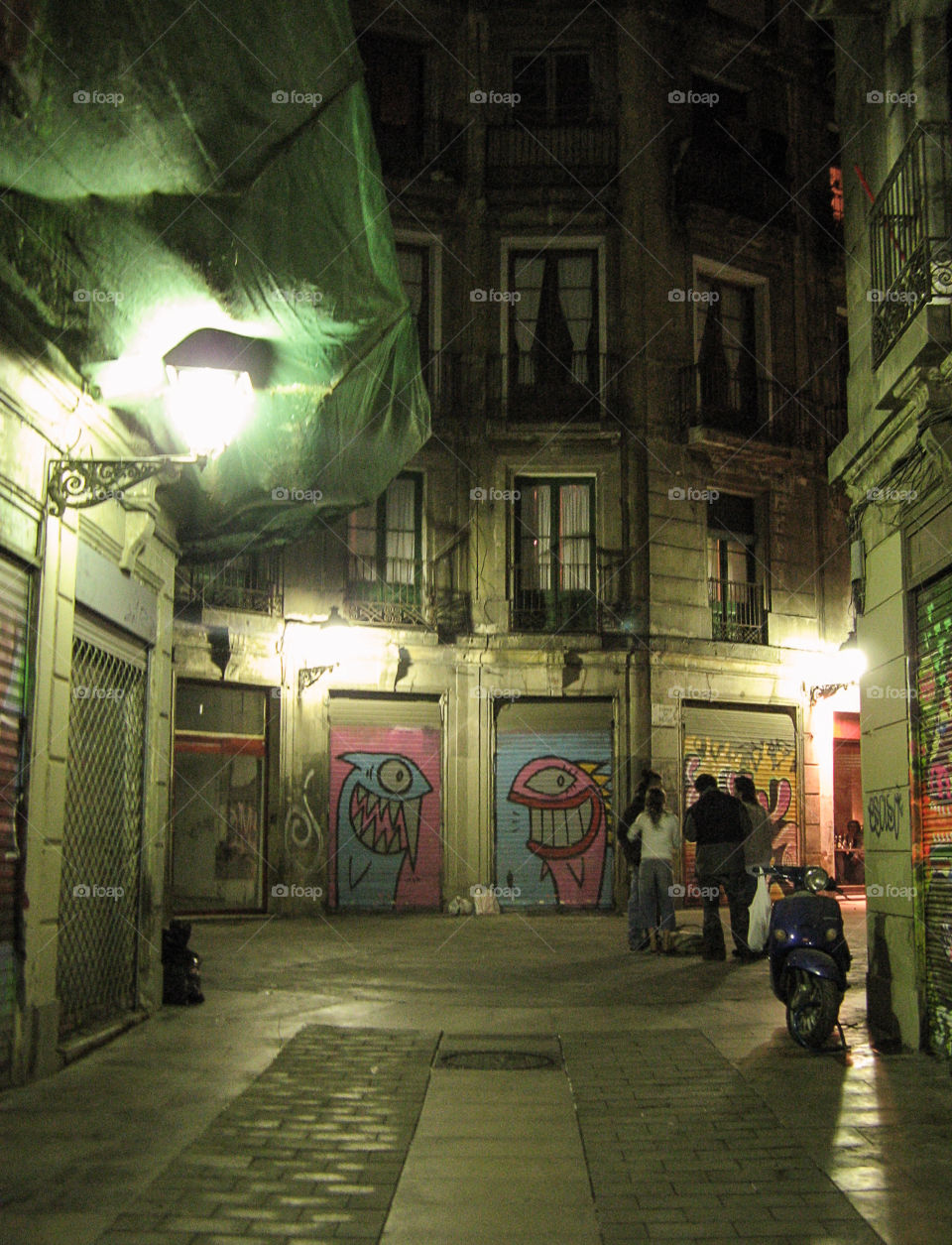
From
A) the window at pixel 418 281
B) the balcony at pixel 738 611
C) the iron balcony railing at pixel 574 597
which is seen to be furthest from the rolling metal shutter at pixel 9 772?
the balcony at pixel 738 611

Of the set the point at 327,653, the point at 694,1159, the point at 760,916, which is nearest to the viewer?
the point at 694,1159

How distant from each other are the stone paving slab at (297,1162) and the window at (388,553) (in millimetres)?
13719

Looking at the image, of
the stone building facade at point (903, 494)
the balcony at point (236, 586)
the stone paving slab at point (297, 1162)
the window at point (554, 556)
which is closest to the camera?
the stone paving slab at point (297, 1162)

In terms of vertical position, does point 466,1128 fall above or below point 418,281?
below

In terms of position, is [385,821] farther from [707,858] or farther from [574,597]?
[707,858]

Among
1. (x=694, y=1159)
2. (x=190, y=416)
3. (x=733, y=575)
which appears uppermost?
(x=733, y=575)

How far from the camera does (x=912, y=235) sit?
7852 mm

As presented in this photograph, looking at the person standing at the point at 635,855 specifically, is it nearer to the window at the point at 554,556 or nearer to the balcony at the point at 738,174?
the window at the point at 554,556

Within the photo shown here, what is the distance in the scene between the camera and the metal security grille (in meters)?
7.59

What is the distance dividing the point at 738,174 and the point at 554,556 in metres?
7.86

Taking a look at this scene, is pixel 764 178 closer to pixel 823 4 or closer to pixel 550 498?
pixel 550 498

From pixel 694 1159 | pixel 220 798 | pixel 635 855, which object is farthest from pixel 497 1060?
pixel 220 798

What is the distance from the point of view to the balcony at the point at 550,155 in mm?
22188

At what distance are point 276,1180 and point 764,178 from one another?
21.8 metres
